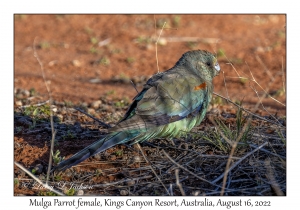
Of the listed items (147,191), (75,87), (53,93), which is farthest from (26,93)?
(147,191)

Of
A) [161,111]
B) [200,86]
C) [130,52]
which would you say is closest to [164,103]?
[161,111]

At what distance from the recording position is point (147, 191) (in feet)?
14.6

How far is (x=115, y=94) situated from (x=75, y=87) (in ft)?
3.23

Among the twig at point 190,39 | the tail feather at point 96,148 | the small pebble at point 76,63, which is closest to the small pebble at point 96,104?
the tail feather at point 96,148

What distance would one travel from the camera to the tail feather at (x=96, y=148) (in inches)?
180

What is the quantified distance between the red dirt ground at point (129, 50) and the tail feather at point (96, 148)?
2.60m

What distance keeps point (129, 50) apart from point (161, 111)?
5806mm

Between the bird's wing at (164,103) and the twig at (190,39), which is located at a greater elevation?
the twig at (190,39)

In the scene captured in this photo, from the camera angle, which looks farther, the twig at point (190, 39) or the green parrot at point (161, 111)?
the twig at point (190, 39)

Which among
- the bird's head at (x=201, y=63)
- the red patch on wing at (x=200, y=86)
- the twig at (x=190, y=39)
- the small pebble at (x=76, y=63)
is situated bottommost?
the red patch on wing at (x=200, y=86)

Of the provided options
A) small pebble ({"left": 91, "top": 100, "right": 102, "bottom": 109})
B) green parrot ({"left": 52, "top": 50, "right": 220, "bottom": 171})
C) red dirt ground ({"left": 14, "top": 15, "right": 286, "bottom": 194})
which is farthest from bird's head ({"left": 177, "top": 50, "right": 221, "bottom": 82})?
small pebble ({"left": 91, "top": 100, "right": 102, "bottom": 109})

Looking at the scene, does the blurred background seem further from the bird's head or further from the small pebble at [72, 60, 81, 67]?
the bird's head

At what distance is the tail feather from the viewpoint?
4566mm

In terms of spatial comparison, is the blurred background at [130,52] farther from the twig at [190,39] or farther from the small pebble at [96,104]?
the small pebble at [96,104]
